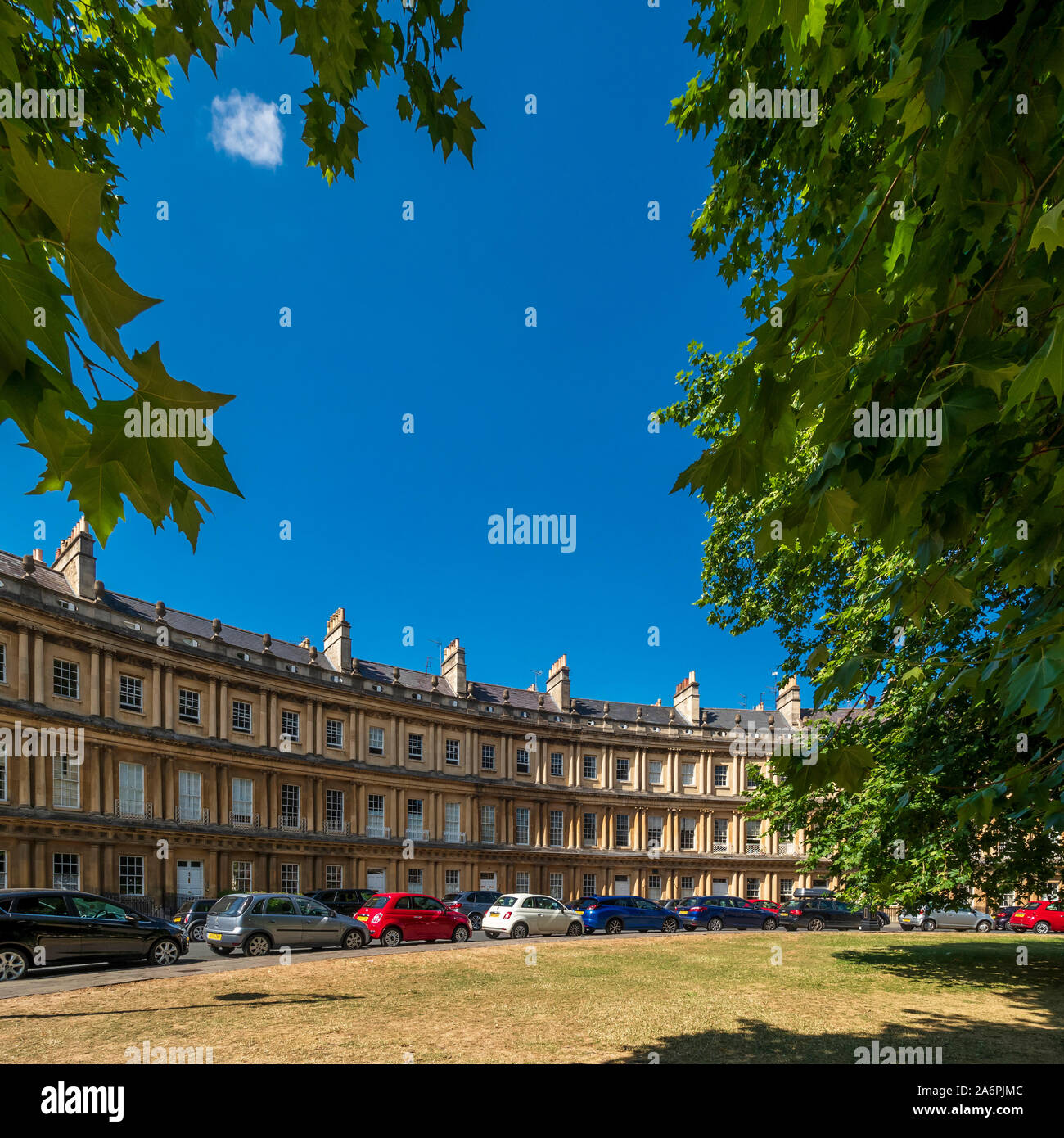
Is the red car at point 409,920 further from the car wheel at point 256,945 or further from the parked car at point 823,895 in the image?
the parked car at point 823,895

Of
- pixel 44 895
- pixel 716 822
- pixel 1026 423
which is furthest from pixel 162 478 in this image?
pixel 716 822

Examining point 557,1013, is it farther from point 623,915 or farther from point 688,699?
point 688,699

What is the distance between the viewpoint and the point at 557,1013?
10312 mm

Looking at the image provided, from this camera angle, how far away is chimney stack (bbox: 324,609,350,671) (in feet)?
138

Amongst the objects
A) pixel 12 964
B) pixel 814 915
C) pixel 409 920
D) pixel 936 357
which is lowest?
pixel 814 915

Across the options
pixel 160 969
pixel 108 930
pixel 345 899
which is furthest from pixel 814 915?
pixel 108 930

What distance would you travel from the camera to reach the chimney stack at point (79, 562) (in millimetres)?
31266

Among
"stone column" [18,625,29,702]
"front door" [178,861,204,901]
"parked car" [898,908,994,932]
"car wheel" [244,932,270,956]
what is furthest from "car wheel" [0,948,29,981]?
"parked car" [898,908,994,932]

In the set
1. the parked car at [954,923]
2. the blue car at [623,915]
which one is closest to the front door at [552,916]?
the blue car at [623,915]

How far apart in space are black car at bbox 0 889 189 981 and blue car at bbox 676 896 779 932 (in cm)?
2365

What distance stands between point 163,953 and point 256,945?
9.00 feet

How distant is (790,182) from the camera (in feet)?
23.5

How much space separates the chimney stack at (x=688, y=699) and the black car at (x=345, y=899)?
32833 mm

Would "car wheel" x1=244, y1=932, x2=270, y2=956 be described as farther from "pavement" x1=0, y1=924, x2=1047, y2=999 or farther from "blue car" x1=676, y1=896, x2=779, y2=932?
"blue car" x1=676, y1=896, x2=779, y2=932
